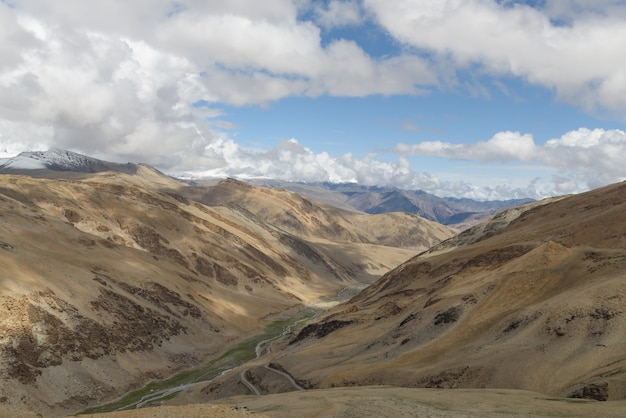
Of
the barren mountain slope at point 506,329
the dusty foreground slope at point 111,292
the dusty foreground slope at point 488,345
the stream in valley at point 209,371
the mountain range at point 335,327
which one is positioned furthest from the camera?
the stream in valley at point 209,371

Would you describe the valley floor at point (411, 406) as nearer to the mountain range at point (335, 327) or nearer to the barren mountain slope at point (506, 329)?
the mountain range at point (335, 327)

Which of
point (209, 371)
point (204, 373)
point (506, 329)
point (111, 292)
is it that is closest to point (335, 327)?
point (209, 371)

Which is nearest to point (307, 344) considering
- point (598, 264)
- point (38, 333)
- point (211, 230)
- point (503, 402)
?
point (38, 333)

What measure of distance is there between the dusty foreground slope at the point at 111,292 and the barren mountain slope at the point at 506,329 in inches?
898

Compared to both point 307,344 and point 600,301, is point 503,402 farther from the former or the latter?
point 307,344

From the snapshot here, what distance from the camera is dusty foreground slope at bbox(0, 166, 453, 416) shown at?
193 ft

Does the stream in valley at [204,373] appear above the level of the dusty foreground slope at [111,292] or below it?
below

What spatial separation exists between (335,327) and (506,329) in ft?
118

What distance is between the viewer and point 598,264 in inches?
2201

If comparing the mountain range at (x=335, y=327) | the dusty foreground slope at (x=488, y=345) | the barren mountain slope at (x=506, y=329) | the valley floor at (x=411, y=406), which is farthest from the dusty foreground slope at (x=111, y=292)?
the barren mountain slope at (x=506, y=329)

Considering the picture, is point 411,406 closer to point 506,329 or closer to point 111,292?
point 506,329

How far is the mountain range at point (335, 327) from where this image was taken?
36.1m

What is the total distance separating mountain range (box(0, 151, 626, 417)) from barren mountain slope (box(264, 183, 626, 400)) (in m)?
0.20

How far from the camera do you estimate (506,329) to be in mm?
48938
